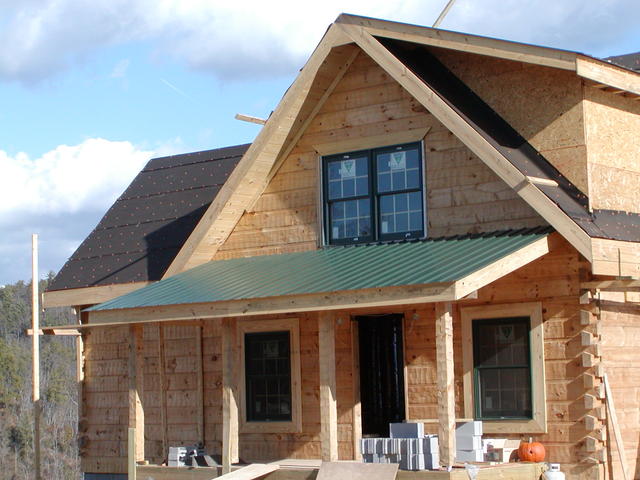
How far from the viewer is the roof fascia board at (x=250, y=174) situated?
58.4ft

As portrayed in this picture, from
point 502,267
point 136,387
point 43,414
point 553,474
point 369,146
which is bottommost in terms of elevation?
point 43,414

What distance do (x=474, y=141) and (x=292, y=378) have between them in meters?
5.05

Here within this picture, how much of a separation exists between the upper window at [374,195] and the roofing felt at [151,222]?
12.5 feet

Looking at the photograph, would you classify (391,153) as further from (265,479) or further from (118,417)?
(118,417)

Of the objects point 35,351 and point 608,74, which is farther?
point 35,351

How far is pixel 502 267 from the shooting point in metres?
14.6

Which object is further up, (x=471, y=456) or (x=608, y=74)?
(x=608, y=74)

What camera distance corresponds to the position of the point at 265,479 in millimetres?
16156

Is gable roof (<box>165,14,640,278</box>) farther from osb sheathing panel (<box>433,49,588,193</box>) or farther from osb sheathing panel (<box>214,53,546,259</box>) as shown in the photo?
osb sheathing panel (<box>433,49,588,193</box>)

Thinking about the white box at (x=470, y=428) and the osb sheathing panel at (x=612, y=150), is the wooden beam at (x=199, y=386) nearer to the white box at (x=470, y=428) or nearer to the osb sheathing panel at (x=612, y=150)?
the white box at (x=470, y=428)

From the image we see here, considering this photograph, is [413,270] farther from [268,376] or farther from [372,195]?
[268,376]

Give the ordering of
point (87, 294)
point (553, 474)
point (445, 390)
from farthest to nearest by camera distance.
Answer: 1. point (87, 294)
2. point (553, 474)
3. point (445, 390)

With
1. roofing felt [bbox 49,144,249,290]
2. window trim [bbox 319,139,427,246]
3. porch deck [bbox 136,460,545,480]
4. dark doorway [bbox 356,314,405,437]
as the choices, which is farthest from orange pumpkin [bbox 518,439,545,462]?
roofing felt [bbox 49,144,249,290]

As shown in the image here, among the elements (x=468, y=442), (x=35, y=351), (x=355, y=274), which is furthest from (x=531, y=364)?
(x=35, y=351)
